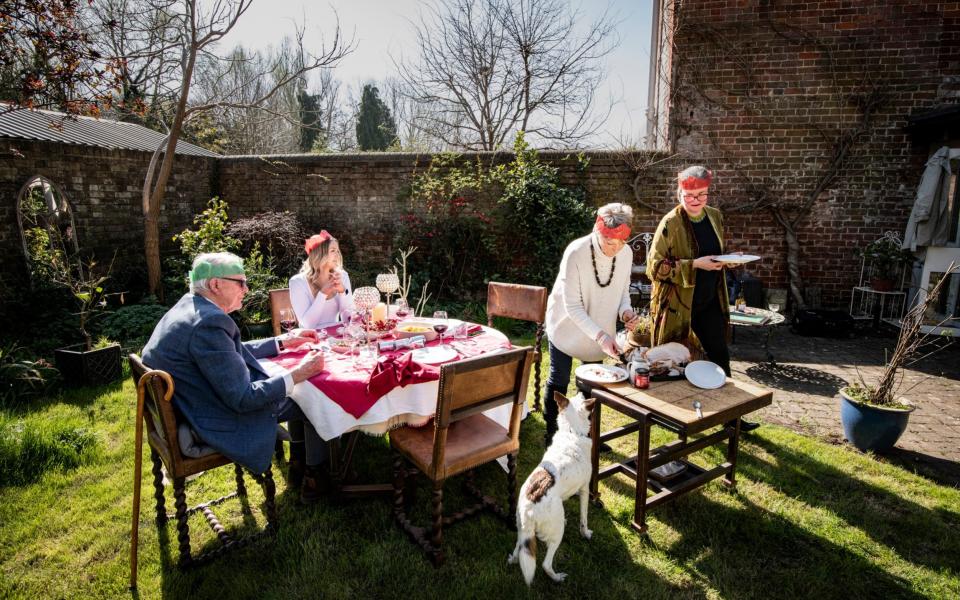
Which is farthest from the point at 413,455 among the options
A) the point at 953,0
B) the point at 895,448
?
the point at 953,0

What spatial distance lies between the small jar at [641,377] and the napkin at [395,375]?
3.97 feet

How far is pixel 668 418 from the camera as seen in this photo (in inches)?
103

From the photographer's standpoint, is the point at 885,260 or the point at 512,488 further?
the point at 885,260

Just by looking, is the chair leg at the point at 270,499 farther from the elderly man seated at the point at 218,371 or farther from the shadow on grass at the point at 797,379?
the shadow on grass at the point at 797,379

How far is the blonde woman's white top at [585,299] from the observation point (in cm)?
333

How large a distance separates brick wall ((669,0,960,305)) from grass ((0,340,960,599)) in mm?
5313

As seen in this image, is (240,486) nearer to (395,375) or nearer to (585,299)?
(395,375)

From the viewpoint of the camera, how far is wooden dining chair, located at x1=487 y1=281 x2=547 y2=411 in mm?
4512

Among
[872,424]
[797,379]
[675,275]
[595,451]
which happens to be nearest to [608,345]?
[595,451]

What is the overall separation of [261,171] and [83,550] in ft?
25.8

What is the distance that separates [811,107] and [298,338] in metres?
8.40

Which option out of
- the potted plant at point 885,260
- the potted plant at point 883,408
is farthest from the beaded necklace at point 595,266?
the potted plant at point 885,260

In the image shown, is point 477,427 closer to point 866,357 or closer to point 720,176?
point 866,357

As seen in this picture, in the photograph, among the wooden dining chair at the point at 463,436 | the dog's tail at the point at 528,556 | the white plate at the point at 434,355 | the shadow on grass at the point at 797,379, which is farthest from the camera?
the shadow on grass at the point at 797,379
